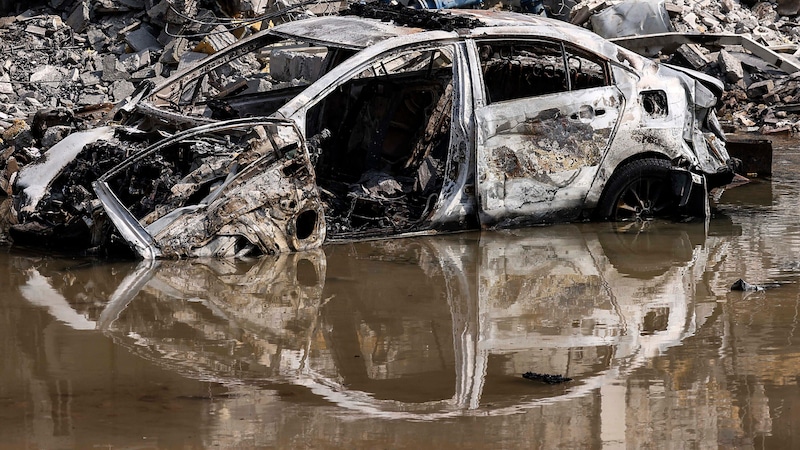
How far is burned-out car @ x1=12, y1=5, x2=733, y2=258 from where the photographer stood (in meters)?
6.74

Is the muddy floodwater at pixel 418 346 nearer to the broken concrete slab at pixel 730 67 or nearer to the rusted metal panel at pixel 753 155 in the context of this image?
the rusted metal panel at pixel 753 155

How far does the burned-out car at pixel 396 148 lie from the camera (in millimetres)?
6738

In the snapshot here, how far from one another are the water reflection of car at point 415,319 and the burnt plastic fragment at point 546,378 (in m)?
0.04

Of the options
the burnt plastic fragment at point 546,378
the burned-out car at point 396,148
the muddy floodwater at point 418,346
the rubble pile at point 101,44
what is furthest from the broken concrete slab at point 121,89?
the burnt plastic fragment at point 546,378

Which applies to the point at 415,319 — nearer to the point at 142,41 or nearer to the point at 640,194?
the point at 640,194

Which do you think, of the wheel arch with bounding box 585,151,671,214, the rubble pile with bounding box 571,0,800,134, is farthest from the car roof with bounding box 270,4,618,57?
the rubble pile with bounding box 571,0,800,134

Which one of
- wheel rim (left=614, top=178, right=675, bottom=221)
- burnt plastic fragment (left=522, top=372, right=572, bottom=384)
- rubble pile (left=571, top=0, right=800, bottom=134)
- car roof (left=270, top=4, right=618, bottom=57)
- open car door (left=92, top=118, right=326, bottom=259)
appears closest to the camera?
burnt plastic fragment (left=522, top=372, right=572, bottom=384)

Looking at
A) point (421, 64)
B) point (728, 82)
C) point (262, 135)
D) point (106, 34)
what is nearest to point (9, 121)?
point (106, 34)

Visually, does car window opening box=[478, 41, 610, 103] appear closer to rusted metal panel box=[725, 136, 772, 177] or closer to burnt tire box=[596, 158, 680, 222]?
burnt tire box=[596, 158, 680, 222]

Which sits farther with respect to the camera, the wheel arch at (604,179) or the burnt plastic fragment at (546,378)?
the wheel arch at (604,179)

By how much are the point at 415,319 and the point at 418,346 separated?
51 cm

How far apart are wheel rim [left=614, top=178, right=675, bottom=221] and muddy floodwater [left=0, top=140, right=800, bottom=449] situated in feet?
1.20

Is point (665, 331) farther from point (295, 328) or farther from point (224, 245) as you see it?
point (224, 245)

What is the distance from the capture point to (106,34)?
16.7 meters
